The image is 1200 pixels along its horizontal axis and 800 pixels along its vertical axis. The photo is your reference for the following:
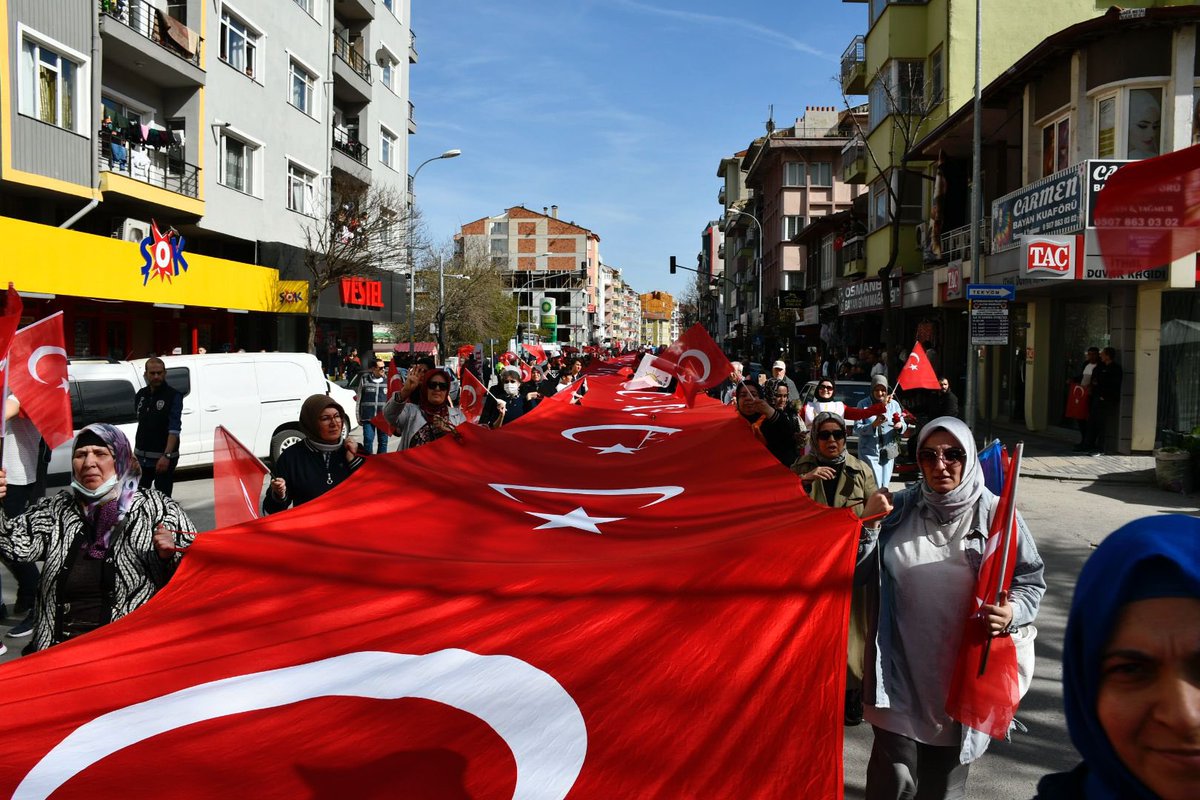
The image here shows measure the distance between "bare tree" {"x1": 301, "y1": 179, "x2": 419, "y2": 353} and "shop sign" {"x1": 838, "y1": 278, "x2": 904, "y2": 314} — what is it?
1719cm

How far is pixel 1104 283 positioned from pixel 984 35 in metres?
12.4

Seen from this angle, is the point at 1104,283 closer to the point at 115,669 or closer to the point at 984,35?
the point at 984,35

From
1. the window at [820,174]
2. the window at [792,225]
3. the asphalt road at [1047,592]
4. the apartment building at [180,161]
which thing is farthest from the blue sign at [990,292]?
the window at [820,174]

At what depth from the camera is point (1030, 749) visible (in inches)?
198

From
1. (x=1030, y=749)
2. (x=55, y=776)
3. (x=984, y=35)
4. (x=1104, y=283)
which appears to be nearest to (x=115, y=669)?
(x=55, y=776)

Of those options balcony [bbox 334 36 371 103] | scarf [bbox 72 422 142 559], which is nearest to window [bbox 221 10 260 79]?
balcony [bbox 334 36 371 103]

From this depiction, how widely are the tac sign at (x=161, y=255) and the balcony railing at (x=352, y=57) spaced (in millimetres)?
15139

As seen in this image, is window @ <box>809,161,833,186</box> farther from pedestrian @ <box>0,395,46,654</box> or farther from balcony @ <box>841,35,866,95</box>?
pedestrian @ <box>0,395,46,654</box>

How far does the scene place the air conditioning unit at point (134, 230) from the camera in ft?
77.5

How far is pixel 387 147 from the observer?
→ 43.2 meters

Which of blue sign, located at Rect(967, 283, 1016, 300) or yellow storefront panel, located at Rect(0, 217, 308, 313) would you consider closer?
blue sign, located at Rect(967, 283, 1016, 300)

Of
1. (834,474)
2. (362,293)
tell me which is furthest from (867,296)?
(834,474)

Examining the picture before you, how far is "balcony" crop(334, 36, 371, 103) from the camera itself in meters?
36.4

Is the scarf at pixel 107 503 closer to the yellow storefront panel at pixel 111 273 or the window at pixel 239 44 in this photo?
the yellow storefront panel at pixel 111 273
